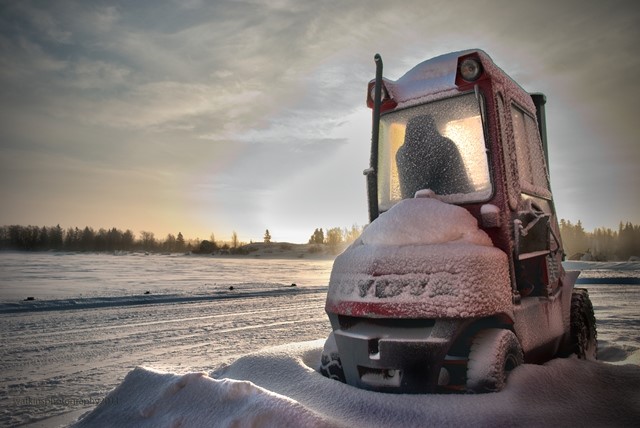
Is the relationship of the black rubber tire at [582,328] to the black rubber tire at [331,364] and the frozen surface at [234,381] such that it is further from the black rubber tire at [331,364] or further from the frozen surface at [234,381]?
the black rubber tire at [331,364]

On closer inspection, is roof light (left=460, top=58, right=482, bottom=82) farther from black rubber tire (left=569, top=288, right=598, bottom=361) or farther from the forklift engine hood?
black rubber tire (left=569, top=288, right=598, bottom=361)

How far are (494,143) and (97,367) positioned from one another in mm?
4683

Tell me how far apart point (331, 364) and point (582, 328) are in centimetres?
237

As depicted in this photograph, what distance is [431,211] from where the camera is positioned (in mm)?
2910

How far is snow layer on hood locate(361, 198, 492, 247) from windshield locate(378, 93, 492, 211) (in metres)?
0.36

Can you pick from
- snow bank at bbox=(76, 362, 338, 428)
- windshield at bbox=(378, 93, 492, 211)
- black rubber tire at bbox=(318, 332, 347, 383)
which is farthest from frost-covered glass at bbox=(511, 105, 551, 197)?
snow bank at bbox=(76, 362, 338, 428)

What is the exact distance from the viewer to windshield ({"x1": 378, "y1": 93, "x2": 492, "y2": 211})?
332cm

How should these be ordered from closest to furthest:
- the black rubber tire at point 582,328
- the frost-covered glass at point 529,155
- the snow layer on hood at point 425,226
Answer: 1. the snow layer on hood at point 425,226
2. the frost-covered glass at point 529,155
3. the black rubber tire at point 582,328

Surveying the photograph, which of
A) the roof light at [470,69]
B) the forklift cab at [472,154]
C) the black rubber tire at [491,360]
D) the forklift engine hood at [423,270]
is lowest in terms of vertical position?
the black rubber tire at [491,360]

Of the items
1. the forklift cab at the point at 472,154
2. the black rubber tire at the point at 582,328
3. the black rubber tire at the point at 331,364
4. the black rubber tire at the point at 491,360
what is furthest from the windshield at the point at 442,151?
the black rubber tire at the point at 582,328

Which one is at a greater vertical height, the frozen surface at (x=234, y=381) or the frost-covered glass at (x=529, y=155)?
the frost-covered glass at (x=529, y=155)

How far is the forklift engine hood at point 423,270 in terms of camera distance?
2.54 metres

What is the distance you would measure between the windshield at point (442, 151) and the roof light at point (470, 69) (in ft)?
0.52

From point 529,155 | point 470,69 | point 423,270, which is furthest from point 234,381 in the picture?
point 529,155
